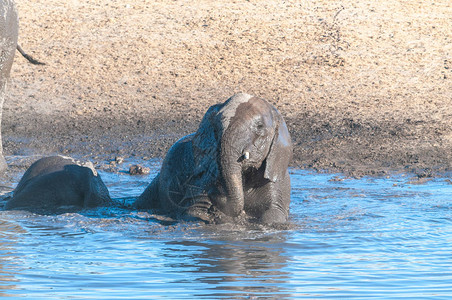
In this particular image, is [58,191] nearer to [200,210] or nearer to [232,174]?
[200,210]

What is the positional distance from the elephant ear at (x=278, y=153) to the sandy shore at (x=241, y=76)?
3.19 metres

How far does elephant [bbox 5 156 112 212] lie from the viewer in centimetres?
740

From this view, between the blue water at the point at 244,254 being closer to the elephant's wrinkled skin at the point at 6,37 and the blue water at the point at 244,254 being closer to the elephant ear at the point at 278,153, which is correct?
the elephant ear at the point at 278,153

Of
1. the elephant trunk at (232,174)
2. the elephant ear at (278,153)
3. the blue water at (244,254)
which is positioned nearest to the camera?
the blue water at (244,254)

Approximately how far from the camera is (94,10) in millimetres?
14078

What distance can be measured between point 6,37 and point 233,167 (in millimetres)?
4145

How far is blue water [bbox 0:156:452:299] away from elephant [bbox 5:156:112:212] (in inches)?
7.7

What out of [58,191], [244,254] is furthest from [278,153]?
[58,191]

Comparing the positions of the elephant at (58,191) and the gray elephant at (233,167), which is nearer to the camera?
the gray elephant at (233,167)

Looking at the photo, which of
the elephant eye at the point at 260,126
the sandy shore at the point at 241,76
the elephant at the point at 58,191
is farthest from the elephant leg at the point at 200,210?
the sandy shore at the point at 241,76

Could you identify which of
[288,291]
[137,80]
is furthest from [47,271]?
[137,80]

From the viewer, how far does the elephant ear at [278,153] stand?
631 cm

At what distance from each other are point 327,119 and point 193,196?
4654 mm

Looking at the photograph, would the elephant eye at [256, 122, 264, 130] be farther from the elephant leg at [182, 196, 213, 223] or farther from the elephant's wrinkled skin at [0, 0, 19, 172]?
the elephant's wrinkled skin at [0, 0, 19, 172]
